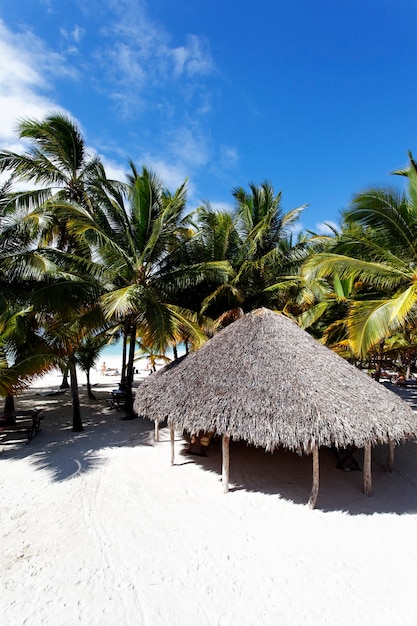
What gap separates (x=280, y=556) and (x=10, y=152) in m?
12.4

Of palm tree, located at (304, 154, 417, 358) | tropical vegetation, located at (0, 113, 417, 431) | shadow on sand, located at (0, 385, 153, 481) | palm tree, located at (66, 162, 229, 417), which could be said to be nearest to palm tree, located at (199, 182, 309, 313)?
tropical vegetation, located at (0, 113, 417, 431)

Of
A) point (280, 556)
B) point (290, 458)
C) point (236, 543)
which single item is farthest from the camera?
point (290, 458)

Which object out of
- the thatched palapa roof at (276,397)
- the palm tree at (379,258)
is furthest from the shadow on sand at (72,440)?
the palm tree at (379,258)

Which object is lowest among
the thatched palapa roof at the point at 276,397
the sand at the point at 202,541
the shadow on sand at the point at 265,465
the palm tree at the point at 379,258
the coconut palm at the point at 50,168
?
the sand at the point at 202,541

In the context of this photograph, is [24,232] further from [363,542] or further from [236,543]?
[363,542]

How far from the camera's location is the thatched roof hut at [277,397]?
570 cm

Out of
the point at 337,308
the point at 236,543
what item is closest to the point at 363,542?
the point at 236,543

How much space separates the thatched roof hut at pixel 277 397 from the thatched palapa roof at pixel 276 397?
0.02 metres

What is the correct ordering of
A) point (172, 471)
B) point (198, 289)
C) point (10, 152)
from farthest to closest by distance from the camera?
point (198, 289) < point (10, 152) < point (172, 471)

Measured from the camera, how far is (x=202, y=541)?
16.3ft

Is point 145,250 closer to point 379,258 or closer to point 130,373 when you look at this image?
point 130,373

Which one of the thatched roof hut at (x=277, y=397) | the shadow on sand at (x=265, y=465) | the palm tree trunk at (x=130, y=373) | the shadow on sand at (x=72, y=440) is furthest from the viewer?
the palm tree trunk at (x=130, y=373)

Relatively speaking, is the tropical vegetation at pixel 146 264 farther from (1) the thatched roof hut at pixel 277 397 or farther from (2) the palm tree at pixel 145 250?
(1) the thatched roof hut at pixel 277 397

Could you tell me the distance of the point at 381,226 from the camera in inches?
336
